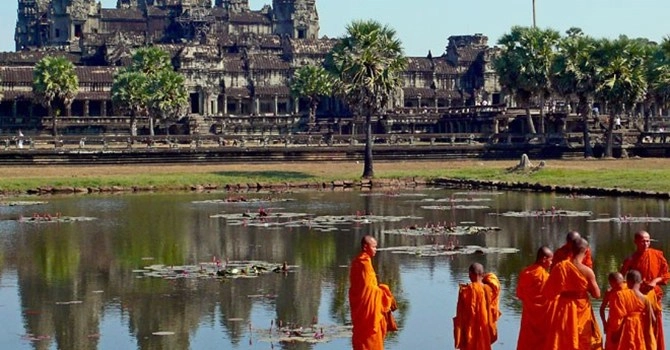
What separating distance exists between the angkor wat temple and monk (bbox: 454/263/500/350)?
96308mm

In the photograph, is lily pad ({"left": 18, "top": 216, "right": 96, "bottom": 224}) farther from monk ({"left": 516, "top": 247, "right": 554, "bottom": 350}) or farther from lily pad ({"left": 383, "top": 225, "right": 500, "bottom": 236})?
A: monk ({"left": 516, "top": 247, "right": 554, "bottom": 350})

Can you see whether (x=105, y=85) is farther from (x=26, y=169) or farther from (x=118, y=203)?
(x=118, y=203)

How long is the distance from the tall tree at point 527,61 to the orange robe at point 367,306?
238ft

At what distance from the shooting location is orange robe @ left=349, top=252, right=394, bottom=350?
2214 cm

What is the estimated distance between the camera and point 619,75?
84.9 meters

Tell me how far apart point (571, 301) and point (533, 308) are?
71 centimetres

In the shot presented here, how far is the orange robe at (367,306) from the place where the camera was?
872 inches

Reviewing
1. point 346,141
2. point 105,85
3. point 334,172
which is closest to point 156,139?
point 346,141

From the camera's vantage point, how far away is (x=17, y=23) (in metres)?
190

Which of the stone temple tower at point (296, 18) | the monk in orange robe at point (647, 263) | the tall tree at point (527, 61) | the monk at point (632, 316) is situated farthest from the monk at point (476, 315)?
the stone temple tower at point (296, 18)

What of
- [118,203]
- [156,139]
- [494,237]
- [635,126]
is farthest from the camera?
[635,126]

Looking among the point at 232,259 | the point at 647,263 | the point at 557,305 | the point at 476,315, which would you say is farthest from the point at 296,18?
the point at 557,305

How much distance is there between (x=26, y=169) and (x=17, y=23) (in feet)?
381

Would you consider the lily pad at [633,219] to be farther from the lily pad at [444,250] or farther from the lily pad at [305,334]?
the lily pad at [305,334]
